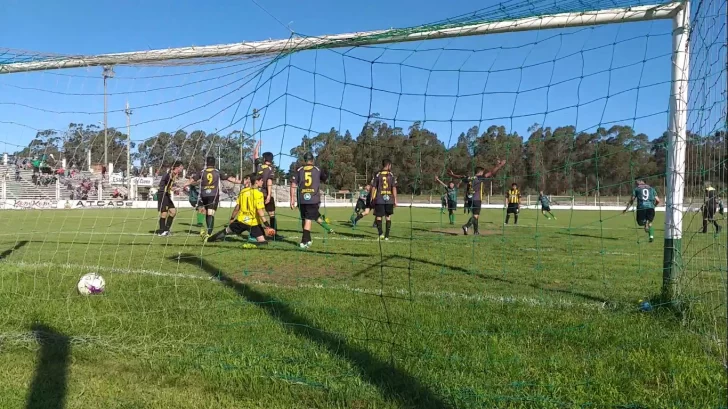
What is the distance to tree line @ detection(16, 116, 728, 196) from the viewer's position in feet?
15.7

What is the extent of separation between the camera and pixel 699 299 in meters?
4.15

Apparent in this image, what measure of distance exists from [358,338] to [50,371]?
2.02m

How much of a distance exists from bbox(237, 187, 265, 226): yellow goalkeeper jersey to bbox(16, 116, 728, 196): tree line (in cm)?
273

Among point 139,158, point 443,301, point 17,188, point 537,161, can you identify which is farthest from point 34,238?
point 537,161

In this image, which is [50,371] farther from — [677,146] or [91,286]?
[677,146]

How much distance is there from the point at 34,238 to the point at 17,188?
241 cm

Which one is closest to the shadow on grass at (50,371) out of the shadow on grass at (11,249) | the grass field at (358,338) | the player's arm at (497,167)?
the grass field at (358,338)

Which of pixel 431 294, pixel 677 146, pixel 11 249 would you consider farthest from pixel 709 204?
pixel 11 249

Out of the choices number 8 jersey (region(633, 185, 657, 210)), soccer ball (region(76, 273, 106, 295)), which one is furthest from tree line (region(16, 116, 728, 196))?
number 8 jersey (region(633, 185, 657, 210))

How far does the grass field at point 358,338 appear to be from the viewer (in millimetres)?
2789

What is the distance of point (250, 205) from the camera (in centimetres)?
908

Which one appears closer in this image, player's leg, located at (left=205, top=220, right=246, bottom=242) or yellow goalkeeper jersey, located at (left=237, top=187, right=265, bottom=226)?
Answer: yellow goalkeeper jersey, located at (left=237, top=187, right=265, bottom=226)

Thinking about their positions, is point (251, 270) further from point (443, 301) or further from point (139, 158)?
point (443, 301)

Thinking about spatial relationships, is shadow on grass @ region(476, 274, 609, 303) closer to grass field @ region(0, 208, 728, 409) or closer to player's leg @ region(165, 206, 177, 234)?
grass field @ region(0, 208, 728, 409)
